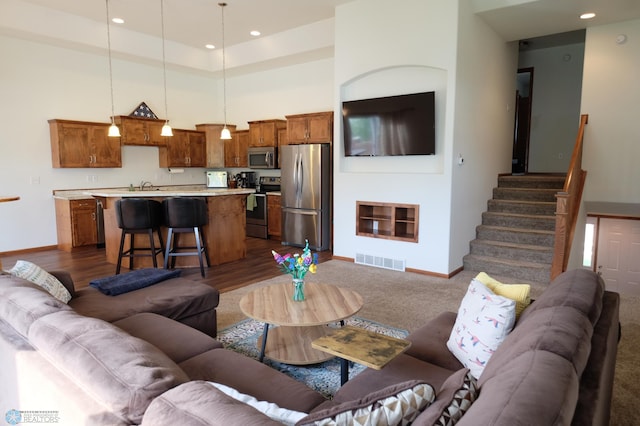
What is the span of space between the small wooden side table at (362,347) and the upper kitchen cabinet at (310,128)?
194 inches

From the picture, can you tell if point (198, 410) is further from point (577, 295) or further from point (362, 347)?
point (577, 295)

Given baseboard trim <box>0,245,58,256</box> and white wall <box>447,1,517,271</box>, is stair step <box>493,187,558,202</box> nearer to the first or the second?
white wall <box>447,1,517,271</box>

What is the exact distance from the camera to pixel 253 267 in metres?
5.44

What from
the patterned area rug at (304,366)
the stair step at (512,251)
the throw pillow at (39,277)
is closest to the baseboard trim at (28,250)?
the throw pillow at (39,277)

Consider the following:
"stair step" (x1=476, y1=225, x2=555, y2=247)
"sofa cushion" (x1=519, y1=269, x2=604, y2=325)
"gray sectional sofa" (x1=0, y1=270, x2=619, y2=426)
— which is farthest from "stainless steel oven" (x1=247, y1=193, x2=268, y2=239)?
"sofa cushion" (x1=519, y1=269, x2=604, y2=325)

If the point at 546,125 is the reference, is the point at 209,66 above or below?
above

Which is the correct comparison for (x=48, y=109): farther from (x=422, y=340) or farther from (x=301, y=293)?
(x=422, y=340)

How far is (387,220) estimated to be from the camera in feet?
18.6

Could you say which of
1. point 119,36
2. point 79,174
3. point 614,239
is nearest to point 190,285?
point 79,174

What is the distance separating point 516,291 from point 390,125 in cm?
356

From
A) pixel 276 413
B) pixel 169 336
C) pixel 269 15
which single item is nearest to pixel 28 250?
pixel 269 15

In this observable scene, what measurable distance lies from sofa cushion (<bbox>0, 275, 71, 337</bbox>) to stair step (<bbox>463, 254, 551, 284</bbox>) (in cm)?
487

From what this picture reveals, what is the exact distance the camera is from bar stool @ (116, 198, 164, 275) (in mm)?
4719

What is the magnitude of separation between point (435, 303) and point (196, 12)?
5.32 metres
